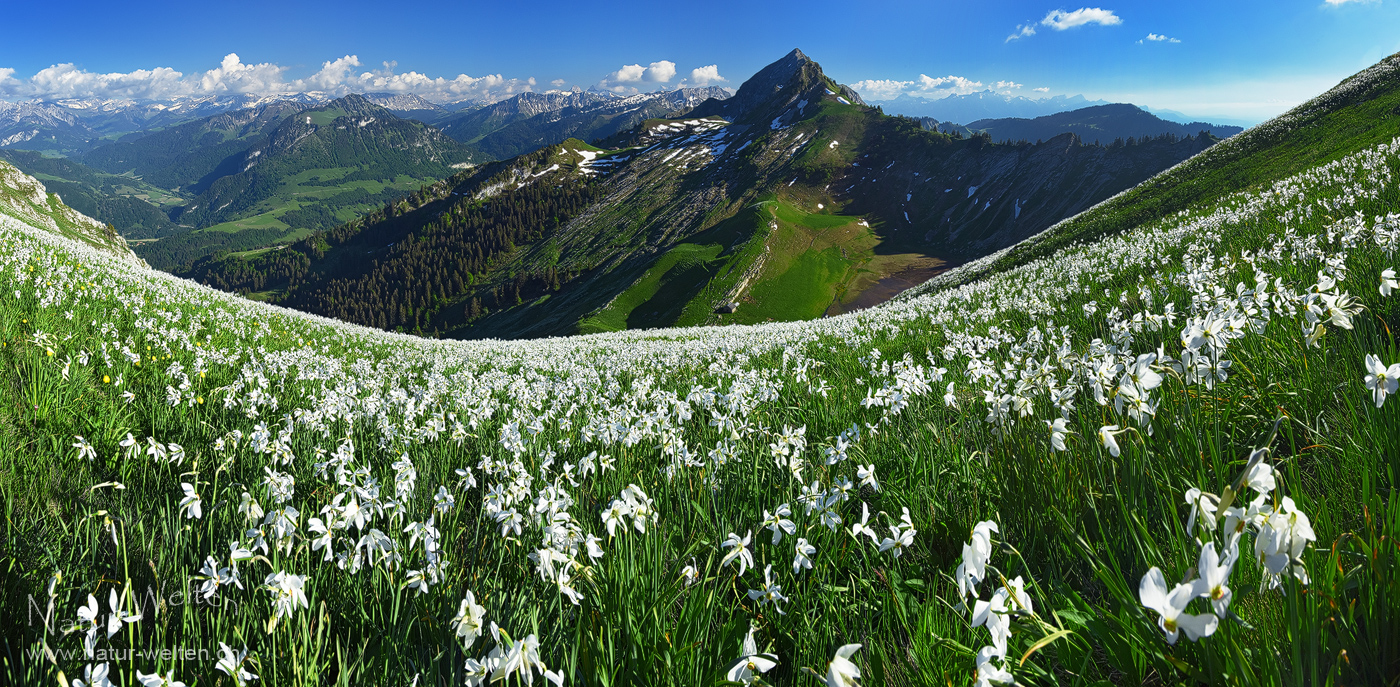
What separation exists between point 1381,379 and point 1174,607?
1.99m

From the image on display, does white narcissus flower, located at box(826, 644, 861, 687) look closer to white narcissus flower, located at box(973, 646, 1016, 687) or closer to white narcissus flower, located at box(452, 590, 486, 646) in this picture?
white narcissus flower, located at box(973, 646, 1016, 687)

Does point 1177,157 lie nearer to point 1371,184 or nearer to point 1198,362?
point 1371,184

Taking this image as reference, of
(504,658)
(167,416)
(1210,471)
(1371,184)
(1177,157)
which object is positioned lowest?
(1210,471)

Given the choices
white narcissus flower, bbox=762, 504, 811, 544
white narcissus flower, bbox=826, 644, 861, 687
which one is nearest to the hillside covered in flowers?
white narcissus flower, bbox=826, 644, 861, 687

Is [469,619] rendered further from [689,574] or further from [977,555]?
[977,555]

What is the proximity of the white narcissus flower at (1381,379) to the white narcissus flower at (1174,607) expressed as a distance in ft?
5.24

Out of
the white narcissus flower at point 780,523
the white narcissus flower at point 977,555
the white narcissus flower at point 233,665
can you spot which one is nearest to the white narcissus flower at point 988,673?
the white narcissus flower at point 977,555

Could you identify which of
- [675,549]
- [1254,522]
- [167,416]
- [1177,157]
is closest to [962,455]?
[675,549]

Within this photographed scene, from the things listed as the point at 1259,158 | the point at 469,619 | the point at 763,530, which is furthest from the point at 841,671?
the point at 1259,158

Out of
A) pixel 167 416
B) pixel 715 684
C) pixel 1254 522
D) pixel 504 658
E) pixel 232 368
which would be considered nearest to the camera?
pixel 1254 522

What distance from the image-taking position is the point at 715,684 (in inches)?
83.2

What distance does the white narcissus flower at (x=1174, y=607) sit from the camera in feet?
3.76

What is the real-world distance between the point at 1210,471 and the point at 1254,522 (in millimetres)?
1931

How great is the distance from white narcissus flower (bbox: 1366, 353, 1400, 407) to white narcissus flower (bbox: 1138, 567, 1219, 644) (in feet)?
5.24
